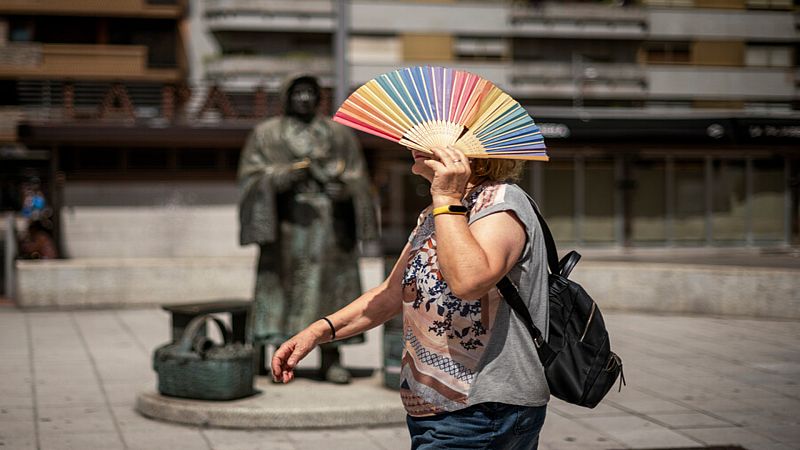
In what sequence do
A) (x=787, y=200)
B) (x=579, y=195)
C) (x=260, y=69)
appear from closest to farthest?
(x=579, y=195) < (x=787, y=200) < (x=260, y=69)

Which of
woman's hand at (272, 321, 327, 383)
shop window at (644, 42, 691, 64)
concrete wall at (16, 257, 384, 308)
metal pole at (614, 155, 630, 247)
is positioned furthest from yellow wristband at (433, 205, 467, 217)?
shop window at (644, 42, 691, 64)

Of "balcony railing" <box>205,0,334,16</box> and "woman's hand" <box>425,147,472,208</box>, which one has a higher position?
"balcony railing" <box>205,0,334,16</box>

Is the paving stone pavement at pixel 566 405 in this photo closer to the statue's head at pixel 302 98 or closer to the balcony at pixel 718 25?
the statue's head at pixel 302 98

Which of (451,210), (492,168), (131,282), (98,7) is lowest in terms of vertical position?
(131,282)

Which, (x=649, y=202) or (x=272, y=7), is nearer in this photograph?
(x=649, y=202)

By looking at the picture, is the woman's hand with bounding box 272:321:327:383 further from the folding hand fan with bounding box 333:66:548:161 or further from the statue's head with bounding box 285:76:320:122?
the statue's head with bounding box 285:76:320:122

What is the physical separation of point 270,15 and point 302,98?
30.1 m

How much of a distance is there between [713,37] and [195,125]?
19.4 metres

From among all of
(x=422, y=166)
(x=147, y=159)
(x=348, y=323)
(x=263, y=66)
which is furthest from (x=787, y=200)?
(x=422, y=166)

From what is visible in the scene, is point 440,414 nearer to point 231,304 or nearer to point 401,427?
point 401,427

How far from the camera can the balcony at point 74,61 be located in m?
38.1

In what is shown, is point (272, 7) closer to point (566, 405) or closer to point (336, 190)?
point (336, 190)

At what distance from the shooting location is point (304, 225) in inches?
310

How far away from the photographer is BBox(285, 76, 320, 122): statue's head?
7.95m
